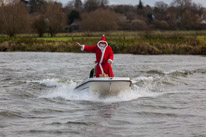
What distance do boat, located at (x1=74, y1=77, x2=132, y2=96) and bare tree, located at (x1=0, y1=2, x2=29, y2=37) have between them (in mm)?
41513

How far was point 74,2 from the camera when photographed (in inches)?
5881

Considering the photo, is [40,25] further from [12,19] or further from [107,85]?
[107,85]

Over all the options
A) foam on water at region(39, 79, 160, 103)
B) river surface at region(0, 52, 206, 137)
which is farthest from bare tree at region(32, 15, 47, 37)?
foam on water at region(39, 79, 160, 103)

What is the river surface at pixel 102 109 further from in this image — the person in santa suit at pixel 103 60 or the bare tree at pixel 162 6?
the bare tree at pixel 162 6

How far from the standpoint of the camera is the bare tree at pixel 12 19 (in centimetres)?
5112

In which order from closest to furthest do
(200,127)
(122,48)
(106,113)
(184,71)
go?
1. (200,127)
2. (106,113)
3. (184,71)
4. (122,48)

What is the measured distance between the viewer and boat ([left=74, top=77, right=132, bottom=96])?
1135 cm

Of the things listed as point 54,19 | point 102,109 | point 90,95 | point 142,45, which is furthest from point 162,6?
point 102,109

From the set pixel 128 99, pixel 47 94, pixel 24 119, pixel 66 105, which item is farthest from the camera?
pixel 47 94

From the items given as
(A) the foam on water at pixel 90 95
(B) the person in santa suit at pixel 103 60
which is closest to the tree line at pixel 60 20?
(A) the foam on water at pixel 90 95

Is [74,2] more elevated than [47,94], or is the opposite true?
[74,2]

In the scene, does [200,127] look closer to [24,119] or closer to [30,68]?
[24,119]

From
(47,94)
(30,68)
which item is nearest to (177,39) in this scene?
(30,68)

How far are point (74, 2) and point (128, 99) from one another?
140607 millimetres
